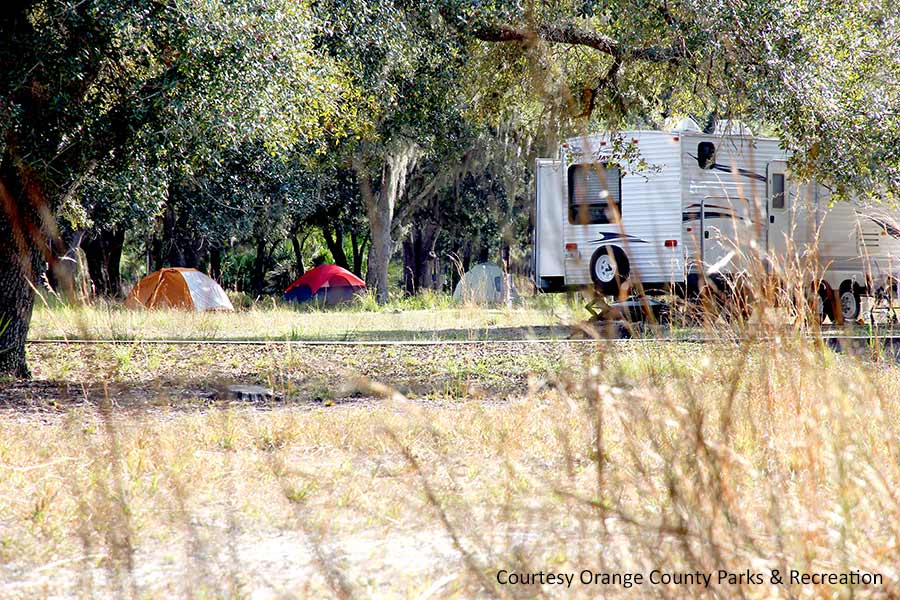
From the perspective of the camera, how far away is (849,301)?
722 inches

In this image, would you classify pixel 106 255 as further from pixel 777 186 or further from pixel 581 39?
pixel 581 39

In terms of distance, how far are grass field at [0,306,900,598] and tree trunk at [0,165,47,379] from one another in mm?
2424

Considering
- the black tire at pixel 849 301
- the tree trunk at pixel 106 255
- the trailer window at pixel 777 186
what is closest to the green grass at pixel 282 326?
the trailer window at pixel 777 186

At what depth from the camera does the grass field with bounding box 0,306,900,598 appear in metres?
2.11

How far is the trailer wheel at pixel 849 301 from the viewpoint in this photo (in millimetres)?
18016

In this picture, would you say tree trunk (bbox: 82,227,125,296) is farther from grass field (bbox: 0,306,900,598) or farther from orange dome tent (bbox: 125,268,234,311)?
grass field (bbox: 0,306,900,598)

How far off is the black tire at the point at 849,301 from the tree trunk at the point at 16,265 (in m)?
13.9

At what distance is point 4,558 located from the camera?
3.07m

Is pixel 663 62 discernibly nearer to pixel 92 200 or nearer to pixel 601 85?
pixel 601 85

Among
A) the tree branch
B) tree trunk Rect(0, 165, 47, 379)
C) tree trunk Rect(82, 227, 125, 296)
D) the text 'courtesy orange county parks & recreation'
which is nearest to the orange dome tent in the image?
tree trunk Rect(82, 227, 125, 296)

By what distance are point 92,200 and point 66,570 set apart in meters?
17.8

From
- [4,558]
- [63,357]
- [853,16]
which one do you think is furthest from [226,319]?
[4,558]

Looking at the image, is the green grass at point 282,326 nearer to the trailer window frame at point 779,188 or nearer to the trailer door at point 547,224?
the trailer door at point 547,224

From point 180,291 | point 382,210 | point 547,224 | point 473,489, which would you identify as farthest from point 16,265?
point 382,210
